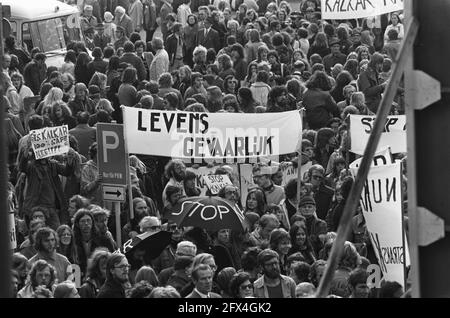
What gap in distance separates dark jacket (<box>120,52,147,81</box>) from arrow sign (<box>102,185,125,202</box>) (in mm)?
8351

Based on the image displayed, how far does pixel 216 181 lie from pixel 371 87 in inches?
227

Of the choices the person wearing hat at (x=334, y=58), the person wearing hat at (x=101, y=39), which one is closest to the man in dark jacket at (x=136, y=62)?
the person wearing hat at (x=334, y=58)

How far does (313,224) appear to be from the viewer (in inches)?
519

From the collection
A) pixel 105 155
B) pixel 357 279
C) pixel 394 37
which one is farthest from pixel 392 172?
pixel 394 37

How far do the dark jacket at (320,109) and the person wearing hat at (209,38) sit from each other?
7.42 m

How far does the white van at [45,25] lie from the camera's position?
25391mm

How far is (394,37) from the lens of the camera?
72.2 ft

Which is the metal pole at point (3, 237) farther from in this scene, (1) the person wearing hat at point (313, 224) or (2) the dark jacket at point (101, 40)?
(2) the dark jacket at point (101, 40)

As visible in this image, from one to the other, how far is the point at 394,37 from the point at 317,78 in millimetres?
3913

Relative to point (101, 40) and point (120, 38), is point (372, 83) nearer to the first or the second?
point (120, 38)

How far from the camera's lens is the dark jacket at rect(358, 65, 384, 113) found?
61.2 ft

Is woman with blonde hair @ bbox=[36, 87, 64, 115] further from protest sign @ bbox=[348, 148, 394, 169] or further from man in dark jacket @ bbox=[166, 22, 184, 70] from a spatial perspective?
man in dark jacket @ bbox=[166, 22, 184, 70]

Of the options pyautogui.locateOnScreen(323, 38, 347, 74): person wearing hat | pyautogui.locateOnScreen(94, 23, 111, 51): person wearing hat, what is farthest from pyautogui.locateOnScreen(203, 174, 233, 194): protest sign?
pyautogui.locateOnScreen(94, 23, 111, 51): person wearing hat
